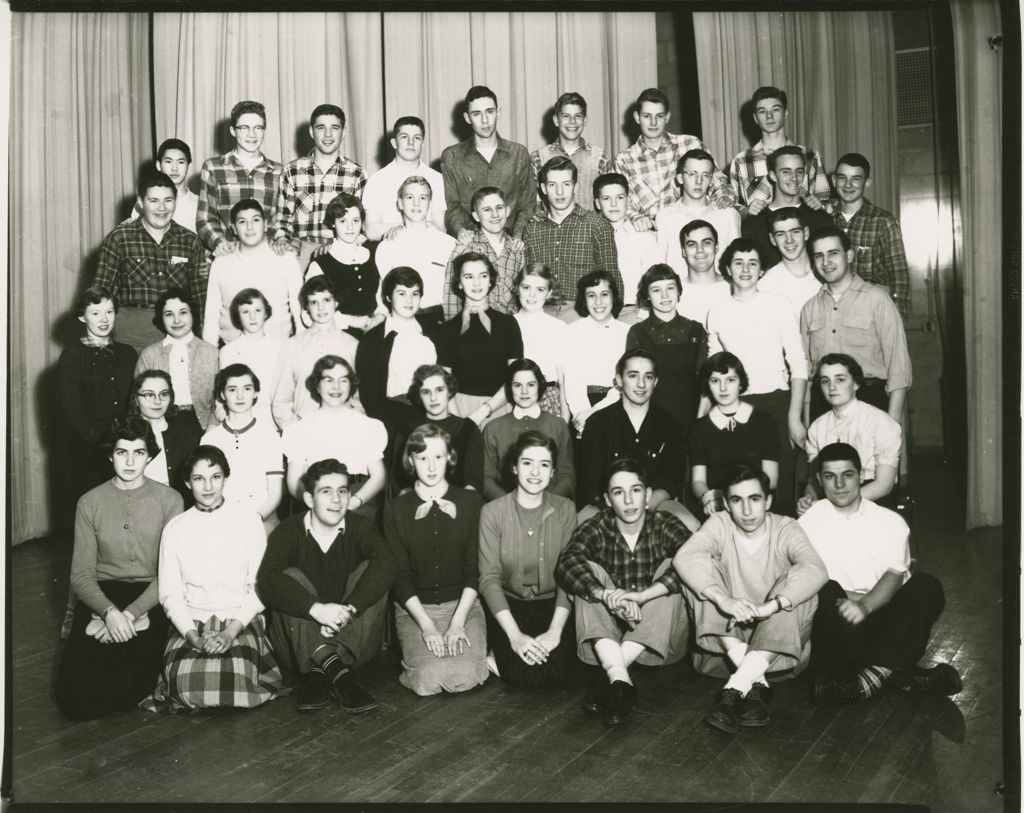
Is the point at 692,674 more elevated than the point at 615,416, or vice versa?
the point at 615,416

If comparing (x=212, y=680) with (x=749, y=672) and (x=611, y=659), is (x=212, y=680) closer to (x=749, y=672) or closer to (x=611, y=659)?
(x=611, y=659)

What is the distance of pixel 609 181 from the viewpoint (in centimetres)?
462

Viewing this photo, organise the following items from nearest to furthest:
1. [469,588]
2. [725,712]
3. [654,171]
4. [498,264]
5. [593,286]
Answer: [725,712] < [469,588] < [593,286] < [498,264] < [654,171]

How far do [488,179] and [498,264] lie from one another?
0.67 metres

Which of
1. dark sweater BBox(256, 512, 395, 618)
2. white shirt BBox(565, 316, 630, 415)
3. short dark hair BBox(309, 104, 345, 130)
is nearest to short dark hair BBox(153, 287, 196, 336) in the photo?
short dark hair BBox(309, 104, 345, 130)

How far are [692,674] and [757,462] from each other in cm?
92

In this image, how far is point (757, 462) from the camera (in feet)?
12.9

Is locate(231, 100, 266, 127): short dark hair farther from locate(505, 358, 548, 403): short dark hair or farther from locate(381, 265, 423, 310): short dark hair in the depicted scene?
locate(505, 358, 548, 403): short dark hair

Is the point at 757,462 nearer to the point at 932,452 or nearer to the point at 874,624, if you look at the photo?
the point at 874,624

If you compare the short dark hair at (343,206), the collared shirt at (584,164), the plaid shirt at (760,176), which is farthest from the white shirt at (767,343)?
the short dark hair at (343,206)

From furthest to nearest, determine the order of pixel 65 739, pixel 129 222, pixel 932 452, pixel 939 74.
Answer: pixel 932 452 < pixel 129 222 < pixel 939 74 < pixel 65 739

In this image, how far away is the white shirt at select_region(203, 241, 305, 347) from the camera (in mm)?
4402

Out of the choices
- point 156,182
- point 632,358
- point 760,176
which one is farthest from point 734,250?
point 156,182
